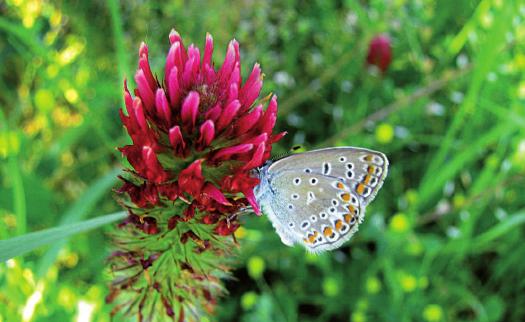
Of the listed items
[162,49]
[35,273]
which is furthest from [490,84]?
[35,273]


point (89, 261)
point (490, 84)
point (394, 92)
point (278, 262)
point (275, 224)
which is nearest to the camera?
point (275, 224)

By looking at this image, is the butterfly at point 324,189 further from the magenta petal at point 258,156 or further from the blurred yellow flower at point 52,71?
the blurred yellow flower at point 52,71

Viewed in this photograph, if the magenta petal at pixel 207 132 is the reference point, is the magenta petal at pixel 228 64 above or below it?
above

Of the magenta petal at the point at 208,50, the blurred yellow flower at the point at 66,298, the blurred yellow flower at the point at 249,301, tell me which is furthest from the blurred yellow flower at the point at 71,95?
the magenta petal at the point at 208,50

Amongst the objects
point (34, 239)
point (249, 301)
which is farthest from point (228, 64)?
point (249, 301)

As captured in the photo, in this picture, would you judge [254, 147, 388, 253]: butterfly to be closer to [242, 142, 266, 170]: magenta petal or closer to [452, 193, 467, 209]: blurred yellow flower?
[242, 142, 266, 170]: magenta petal

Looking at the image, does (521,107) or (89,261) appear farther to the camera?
(521,107)

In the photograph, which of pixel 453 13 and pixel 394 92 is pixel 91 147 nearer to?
pixel 394 92
